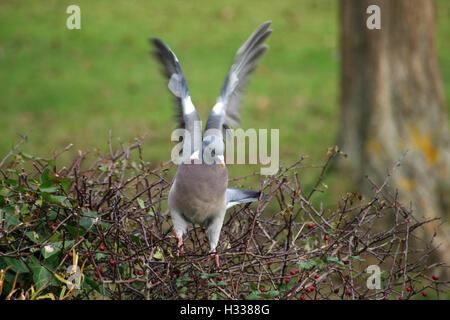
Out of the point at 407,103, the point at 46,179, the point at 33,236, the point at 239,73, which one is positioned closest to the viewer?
the point at 33,236

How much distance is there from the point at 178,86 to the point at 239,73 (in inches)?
13.3

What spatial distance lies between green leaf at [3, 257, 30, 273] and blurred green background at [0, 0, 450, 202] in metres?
5.02

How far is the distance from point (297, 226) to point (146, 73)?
734cm

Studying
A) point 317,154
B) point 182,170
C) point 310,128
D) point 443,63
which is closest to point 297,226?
point 182,170

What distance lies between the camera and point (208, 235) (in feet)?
8.93

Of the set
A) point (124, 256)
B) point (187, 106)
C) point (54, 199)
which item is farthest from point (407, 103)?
point (54, 199)

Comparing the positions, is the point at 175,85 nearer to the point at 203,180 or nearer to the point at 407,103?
the point at 203,180

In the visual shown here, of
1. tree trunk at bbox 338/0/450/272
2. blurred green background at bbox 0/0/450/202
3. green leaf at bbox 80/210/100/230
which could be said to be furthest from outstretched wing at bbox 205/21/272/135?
blurred green background at bbox 0/0/450/202

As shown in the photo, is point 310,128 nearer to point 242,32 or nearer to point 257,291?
point 242,32

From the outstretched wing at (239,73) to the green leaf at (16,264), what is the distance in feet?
3.69

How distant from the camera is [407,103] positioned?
602 centimetres

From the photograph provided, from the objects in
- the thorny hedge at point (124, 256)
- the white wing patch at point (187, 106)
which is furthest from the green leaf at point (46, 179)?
the white wing patch at point (187, 106)

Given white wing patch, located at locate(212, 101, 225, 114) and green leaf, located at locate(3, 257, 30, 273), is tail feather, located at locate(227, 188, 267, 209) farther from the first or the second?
green leaf, located at locate(3, 257, 30, 273)

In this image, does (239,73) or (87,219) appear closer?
(87,219)
